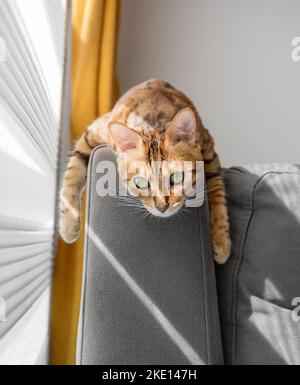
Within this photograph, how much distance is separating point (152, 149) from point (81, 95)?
29.4 inches

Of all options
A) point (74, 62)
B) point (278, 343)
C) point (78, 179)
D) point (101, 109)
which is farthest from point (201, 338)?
point (74, 62)

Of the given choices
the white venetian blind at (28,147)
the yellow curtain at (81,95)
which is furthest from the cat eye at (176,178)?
the yellow curtain at (81,95)

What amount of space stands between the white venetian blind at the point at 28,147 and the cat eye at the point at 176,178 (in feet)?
1.19

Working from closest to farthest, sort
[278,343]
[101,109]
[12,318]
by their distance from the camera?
[12,318], [278,343], [101,109]

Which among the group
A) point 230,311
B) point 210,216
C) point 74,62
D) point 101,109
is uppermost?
point 74,62

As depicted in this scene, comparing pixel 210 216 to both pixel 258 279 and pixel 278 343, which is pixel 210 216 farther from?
pixel 278 343

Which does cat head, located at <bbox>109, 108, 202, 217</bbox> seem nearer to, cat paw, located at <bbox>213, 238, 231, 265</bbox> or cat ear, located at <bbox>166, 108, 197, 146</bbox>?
cat ear, located at <bbox>166, 108, 197, 146</bbox>

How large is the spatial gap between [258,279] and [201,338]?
0.22m

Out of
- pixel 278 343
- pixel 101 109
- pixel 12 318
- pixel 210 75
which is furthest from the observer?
pixel 210 75

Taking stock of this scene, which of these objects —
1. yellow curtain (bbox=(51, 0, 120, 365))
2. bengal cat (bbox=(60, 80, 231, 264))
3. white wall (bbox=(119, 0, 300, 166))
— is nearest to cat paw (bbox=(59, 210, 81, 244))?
bengal cat (bbox=(60, 80, 231, 264))

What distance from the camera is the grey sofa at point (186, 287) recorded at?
95 centimetres

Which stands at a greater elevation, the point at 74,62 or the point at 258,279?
the point at 74,62

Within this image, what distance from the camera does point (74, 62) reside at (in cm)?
173

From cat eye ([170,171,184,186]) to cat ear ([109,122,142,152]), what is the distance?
11 centimetres
